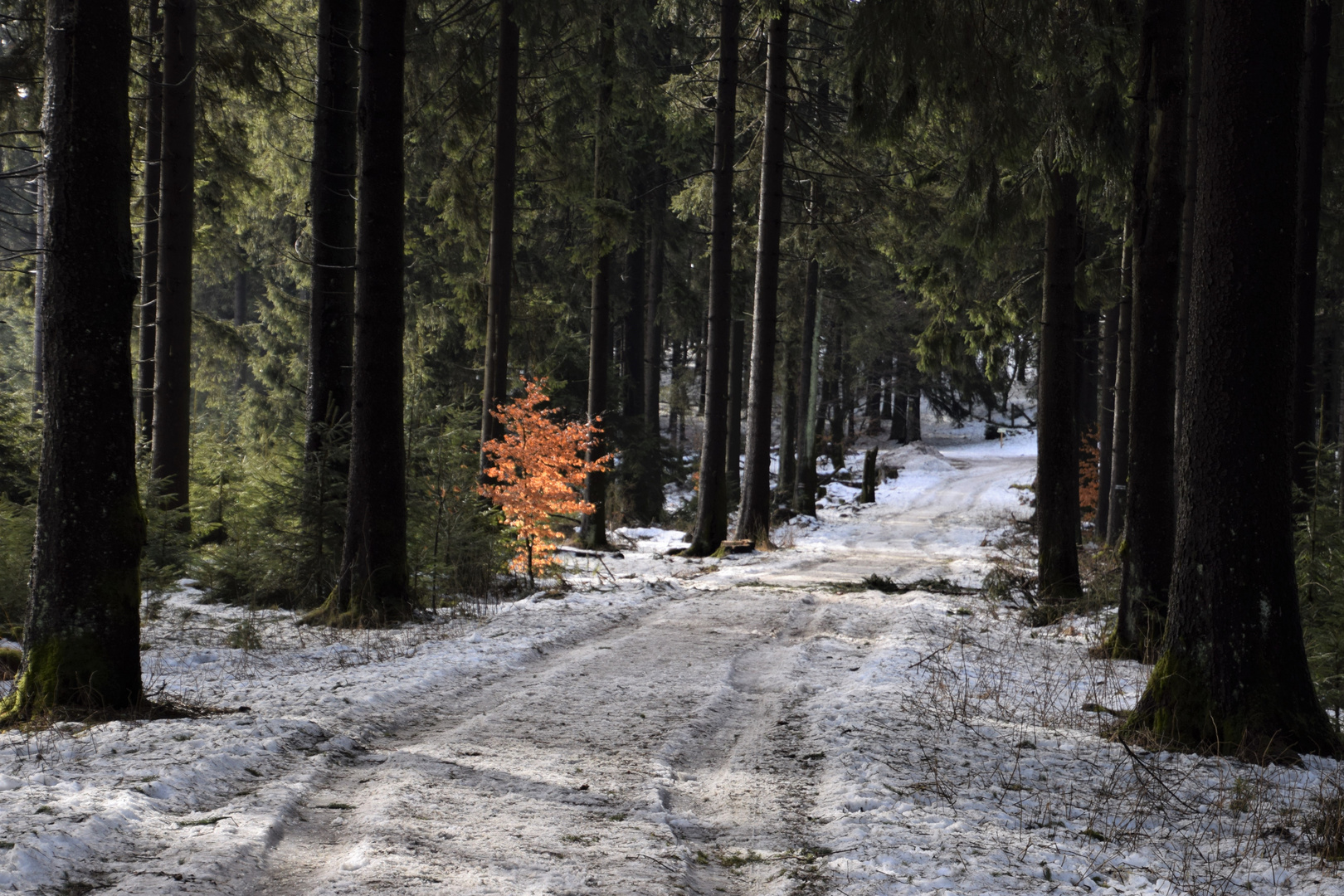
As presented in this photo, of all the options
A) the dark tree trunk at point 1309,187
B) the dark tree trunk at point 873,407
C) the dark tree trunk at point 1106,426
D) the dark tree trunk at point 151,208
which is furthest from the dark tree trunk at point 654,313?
the dark tree trunk at point 873,407

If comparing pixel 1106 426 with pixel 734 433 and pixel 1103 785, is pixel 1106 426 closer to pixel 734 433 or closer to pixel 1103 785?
pixel 734 433

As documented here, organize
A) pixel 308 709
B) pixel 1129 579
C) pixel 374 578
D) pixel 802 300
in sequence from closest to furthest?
1. pixel 308 709
2. pixel 1129 579
3. pixel 374 578
4. pixel 802 300

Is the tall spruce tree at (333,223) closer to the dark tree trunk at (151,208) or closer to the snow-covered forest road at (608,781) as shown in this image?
the dark tree trunk at (151,208)

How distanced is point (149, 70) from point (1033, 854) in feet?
48.9

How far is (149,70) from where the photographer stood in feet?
42.2

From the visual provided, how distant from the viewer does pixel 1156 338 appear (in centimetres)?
743

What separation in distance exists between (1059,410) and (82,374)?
9770 millimetres

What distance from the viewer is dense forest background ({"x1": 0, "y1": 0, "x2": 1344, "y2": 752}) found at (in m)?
7.52

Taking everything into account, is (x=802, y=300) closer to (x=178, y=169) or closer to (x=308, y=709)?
(x=178, y=169)

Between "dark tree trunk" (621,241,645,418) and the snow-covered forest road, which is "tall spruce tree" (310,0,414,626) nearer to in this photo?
the snow-covered forest road

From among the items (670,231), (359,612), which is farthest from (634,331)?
(359,612)

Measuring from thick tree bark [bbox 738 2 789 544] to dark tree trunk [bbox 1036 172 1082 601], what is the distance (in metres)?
6.02

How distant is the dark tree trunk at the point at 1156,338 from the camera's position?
285 inches

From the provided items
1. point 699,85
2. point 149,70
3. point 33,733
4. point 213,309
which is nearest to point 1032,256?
point 699,85
